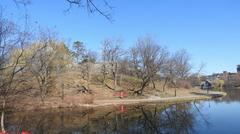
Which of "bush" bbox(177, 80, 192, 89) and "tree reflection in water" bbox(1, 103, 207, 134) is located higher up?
"bush" bbox(177, 80, 192, 89)

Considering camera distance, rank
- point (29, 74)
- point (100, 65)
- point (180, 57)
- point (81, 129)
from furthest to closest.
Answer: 1. point (180, 57)
2. point (100, 65)
3. point (29, 74)
4. point (81, 129)

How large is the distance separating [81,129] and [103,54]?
4287 cm

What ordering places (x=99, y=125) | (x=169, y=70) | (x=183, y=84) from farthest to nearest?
(x=183, y=84) → (x=169, y=70) → (x=99, y=125)

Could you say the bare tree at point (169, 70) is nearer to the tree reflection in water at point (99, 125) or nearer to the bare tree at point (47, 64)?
the bare tree at point (47, 64)

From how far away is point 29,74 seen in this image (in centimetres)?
4841

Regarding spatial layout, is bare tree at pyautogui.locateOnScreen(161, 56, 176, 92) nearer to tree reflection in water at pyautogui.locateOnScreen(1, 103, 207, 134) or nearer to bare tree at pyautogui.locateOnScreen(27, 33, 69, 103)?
bare tree at pyautogui.locateOnScreen(27, 33, 69, 103)

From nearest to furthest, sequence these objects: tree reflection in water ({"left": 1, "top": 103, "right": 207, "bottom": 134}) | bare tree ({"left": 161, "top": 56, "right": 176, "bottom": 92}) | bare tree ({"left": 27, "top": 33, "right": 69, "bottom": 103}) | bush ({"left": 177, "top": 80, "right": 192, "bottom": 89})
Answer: tree reflection in water ({"left": 1, "top": 103, "right": 207, "bottom": 134}) → bare tree ({"left": 27, "top": 33, "right": 69, "bottom": 103}) → bare tree ({"left": 161, "top": 56, "right": 176, "bottom": 92}) → bush ({"left": 177, "top": 80, "right": 192, "bottom": 89})

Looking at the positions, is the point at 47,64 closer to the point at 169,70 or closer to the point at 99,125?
the point at 99,125

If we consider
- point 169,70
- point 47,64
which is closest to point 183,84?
point 169,70

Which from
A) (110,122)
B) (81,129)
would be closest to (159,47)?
(110,122)

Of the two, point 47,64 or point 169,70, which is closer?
point 47,64

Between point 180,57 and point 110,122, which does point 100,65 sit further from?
point 110,122

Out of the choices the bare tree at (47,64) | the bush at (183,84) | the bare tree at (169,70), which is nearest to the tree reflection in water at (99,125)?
the bare tree at (47,64)

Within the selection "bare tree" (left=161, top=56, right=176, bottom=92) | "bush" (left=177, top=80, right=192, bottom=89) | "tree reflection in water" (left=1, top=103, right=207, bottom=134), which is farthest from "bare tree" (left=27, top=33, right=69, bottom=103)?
"bush" (left=177, top=80, right=192, bottom=89)
